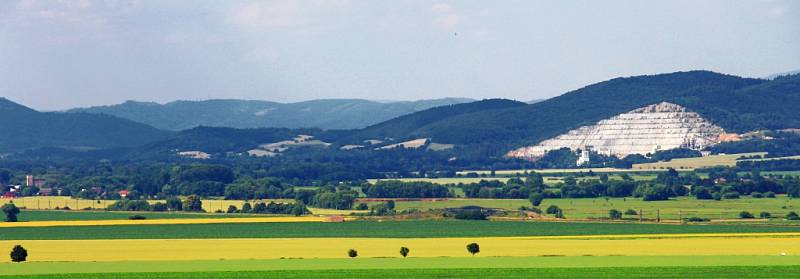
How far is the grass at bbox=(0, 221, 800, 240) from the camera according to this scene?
11338 centimetres

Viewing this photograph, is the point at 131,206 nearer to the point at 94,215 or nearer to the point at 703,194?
the point at 94,215

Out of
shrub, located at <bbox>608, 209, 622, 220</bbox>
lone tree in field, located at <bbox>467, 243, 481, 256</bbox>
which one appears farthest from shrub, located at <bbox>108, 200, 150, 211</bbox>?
lone tree in field, located at <bbox>467, 243, 481, 256</bbox>

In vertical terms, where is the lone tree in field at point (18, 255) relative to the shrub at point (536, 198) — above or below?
below

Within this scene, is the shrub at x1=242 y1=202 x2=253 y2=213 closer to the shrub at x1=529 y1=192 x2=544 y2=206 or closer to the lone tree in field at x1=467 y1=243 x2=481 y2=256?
the shrub at x1=529 y1=192 x2=544 y2=206

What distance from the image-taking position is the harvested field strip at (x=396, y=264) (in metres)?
80.6

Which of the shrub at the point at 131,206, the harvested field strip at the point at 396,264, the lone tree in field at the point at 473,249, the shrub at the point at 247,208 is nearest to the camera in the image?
the harvested field strip at the point at 396,264

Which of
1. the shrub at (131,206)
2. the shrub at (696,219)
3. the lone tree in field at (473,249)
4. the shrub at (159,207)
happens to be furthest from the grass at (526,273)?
the shrub at (131,206)

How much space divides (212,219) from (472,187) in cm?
5105

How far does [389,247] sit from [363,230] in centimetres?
2201

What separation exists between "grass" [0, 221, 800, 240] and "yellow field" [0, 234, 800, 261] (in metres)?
5.78

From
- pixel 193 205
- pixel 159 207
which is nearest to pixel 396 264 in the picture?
pixel 193 205

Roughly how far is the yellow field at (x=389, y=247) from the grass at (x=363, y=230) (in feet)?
19.0

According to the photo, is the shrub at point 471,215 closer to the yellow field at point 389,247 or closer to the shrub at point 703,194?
the yellow field at point 389,247

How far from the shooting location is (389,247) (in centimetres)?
9819
